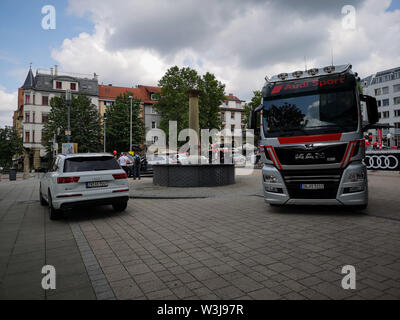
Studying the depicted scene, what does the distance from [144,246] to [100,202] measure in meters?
2.90

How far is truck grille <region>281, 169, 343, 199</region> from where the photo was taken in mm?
6773

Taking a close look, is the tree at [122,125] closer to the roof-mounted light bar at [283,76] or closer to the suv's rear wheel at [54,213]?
the suv's rear wheel at [54,213]

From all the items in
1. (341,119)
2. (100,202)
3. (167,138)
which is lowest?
(100,202)

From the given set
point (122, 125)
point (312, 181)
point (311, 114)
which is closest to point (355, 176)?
point (312, 181)

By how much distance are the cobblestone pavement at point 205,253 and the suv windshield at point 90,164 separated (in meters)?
1.29

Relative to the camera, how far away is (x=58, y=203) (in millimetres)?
7070

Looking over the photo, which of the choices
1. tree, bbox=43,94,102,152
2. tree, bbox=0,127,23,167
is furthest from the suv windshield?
tree, bbox=0,127,23,167

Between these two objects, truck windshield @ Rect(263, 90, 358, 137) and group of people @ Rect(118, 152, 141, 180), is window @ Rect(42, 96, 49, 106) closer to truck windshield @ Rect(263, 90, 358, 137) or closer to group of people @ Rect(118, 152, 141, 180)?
group of people @ Rect(118, 152, 141, 180)

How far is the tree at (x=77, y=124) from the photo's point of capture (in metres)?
43.4

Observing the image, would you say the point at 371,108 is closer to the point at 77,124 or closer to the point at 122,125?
the point at 122,125

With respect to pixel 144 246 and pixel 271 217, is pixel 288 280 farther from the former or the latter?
pixel 271 217

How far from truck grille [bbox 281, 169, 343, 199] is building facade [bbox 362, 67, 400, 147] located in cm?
7176

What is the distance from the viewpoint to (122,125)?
46.9m
